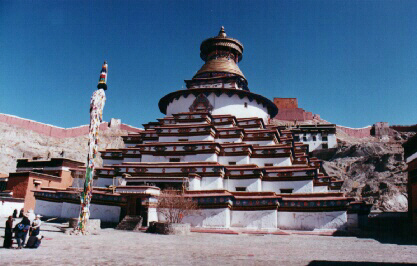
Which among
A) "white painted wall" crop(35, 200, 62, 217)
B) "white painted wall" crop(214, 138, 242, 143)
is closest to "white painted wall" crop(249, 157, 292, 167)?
"white painted wall" crop(214, 138, 242, 143)

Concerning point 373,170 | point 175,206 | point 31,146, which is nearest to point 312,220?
point 175,206

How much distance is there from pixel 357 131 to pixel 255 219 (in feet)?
183

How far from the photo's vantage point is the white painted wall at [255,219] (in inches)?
803

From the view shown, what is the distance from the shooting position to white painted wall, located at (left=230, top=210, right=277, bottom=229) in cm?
2039

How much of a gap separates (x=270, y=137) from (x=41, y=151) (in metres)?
41.9

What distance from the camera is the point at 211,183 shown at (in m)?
22.9

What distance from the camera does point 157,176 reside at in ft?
77.1

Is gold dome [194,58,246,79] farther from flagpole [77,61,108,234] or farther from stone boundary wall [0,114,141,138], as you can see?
stone boundary wall [0,114,141,138]

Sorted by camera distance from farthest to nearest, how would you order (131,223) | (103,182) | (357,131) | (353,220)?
(357,131)
(103,182)
(353,220)
(131,223)

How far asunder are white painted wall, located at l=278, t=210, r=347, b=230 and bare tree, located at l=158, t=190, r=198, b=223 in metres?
5.99

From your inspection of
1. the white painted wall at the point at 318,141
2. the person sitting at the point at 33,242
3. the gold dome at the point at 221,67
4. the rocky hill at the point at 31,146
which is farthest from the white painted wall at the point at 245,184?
the white painted wall at the point at 318,141

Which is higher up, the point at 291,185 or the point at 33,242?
the point at 291,185

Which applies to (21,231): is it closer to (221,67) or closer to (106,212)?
(106,212)

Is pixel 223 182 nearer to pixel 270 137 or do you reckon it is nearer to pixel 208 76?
pixel 270 137
